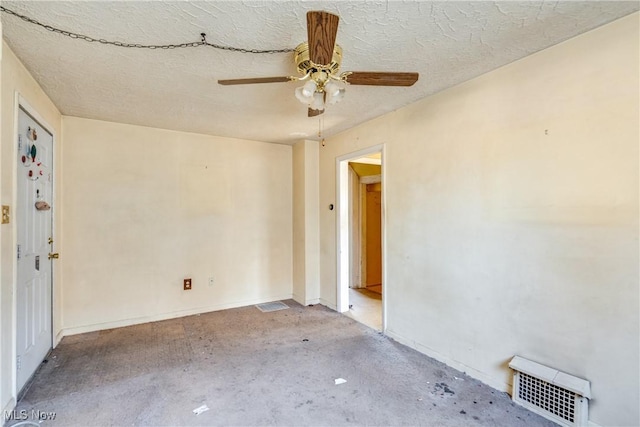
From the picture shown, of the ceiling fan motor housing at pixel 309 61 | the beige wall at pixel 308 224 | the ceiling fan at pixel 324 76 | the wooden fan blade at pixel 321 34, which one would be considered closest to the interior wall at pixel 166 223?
the beige wall at pixel 308 224

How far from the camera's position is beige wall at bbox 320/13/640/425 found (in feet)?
5.56

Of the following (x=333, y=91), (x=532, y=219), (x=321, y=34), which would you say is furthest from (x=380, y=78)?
(x=532, y=219)

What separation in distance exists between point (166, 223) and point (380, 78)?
3104 millimetres

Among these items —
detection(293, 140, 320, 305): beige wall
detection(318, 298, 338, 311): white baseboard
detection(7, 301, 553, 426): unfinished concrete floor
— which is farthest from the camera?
detection(293, 140, 320, 305): beige wall

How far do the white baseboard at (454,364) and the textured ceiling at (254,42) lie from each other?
2246 mm

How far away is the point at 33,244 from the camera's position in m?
2.51

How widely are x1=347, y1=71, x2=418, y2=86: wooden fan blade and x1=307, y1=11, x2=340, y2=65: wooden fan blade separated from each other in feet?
0.99

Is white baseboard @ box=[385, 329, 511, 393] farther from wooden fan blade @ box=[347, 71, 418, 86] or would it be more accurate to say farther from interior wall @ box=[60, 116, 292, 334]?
wooden fan blade @ box=[347, 71, 418, 86]

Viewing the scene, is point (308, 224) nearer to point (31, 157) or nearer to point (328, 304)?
point (328, 304)

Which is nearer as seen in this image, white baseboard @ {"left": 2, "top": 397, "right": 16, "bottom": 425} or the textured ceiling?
the textured ceiling

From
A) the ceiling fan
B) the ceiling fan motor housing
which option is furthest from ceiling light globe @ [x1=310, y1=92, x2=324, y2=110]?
the ceiling fan motor housing

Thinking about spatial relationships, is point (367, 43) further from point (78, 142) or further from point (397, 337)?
point (78, 142)

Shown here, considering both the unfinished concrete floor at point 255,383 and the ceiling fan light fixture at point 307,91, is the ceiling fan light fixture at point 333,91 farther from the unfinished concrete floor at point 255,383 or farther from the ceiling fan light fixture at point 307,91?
the unfinished concrete floor at point 255,383

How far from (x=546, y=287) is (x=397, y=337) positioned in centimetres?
151
